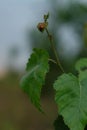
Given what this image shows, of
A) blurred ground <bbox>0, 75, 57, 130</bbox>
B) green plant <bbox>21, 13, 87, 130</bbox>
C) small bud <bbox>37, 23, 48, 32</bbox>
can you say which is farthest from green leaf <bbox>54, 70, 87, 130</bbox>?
blurred ground <bbox>0, 75, 57, 130</bbox>

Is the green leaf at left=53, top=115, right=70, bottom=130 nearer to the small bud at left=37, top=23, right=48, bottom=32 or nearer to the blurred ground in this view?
the small bud at left=37, top=23, right=48, bottom=32

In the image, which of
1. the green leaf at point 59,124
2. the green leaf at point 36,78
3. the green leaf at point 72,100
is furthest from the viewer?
the green leaf at point 59,124

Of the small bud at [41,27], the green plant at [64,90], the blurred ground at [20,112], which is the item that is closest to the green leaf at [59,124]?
the green plant at [64,90]

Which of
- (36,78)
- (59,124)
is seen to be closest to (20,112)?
(59,124)

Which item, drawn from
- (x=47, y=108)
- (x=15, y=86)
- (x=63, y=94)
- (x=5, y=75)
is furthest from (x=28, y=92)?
(x=5, y=75)

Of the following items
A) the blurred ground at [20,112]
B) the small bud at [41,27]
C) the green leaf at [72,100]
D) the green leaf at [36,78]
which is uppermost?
the small bud at [41,27]

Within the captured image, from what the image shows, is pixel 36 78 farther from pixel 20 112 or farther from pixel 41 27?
pixel 20 112

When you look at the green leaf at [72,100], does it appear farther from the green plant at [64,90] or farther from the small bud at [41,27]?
the small bud at [41,27]
